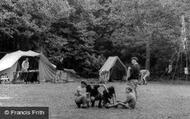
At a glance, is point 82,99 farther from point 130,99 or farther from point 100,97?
point 130,99

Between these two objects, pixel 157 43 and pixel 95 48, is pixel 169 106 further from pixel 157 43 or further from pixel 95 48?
pixel 95 48

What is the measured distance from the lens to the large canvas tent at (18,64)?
23.6m

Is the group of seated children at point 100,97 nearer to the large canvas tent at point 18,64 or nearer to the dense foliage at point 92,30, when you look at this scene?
the large canvas tent at point 18,64

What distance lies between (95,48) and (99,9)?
129 inches

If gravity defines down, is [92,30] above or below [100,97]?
above

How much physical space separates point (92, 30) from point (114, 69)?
6337mm

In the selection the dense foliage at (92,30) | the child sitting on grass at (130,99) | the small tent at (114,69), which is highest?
the dense foliage at (92,30)

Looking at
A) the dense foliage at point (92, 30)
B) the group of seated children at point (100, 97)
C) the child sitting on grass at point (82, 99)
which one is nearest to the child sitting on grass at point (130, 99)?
the group of seated children at point (100, 97)

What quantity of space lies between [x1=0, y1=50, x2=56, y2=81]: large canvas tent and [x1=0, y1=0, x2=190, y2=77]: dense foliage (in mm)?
2855

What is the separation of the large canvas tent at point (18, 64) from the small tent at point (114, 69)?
3444 millimetres

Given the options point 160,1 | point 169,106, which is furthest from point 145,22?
point 169,106

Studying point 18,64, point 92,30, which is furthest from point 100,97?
point 92,30

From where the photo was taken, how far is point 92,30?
104 ft

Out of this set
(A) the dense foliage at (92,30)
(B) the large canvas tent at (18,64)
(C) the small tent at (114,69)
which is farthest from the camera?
(A) the dense foliage at (92,30)
